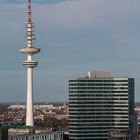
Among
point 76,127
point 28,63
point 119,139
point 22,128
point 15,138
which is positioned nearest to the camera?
point 15,138

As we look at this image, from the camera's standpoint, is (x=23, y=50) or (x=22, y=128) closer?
(x=22, y=128)

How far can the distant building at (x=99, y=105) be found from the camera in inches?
3728

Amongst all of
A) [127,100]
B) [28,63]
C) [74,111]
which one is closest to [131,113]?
[127,100]

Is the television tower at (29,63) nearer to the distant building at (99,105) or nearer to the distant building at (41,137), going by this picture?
the distant building at (99,105)

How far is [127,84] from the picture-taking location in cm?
9788

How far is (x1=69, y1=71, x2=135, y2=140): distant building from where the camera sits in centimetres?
9469

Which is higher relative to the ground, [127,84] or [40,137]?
[127,84]

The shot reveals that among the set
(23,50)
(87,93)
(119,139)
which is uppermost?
(23,50)

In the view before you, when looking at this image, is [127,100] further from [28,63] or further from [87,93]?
[28,63]

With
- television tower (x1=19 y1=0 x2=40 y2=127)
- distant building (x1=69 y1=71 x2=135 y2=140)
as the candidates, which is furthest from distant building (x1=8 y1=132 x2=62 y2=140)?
television tower (x1=19 y1=0 x2=40 y2=127)

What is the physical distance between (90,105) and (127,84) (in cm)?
696

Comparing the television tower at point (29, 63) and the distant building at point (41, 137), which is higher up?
the television tower at point (29, 63)

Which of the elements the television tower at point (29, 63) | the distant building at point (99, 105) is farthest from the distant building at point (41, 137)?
the television tower at point (29, 63)

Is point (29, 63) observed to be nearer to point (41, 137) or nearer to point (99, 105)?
point (99, 105)
